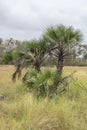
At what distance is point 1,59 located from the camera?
197ft

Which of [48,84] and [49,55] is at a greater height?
[49,55]

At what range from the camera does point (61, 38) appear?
1361 centimetres

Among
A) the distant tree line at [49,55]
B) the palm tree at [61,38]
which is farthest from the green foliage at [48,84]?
the palm tree at [61,38]

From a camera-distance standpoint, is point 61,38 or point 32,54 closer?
point 61,38

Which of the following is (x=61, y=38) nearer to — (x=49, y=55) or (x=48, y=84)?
(x=49, y=55)

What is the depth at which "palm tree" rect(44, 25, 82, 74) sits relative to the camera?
44.8ft

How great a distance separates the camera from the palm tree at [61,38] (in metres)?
13.7

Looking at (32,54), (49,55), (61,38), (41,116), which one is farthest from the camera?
(32,54)

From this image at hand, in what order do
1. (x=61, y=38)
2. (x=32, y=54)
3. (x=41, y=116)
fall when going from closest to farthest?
(x=41, y=116)
(x=61, y=38)
(x=32, y=54)

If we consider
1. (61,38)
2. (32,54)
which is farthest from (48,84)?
(32,54)

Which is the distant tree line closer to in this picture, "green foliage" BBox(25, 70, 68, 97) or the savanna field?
"green foliage" BBox(25, 70, 68, 97)

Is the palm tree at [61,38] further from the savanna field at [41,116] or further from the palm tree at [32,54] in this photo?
the savanna field at [41,116]

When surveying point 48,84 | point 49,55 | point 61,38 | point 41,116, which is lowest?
point 41,116

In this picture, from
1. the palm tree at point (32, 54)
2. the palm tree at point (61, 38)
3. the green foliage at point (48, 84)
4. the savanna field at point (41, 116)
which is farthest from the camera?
the palm tree at point (32, 54)
